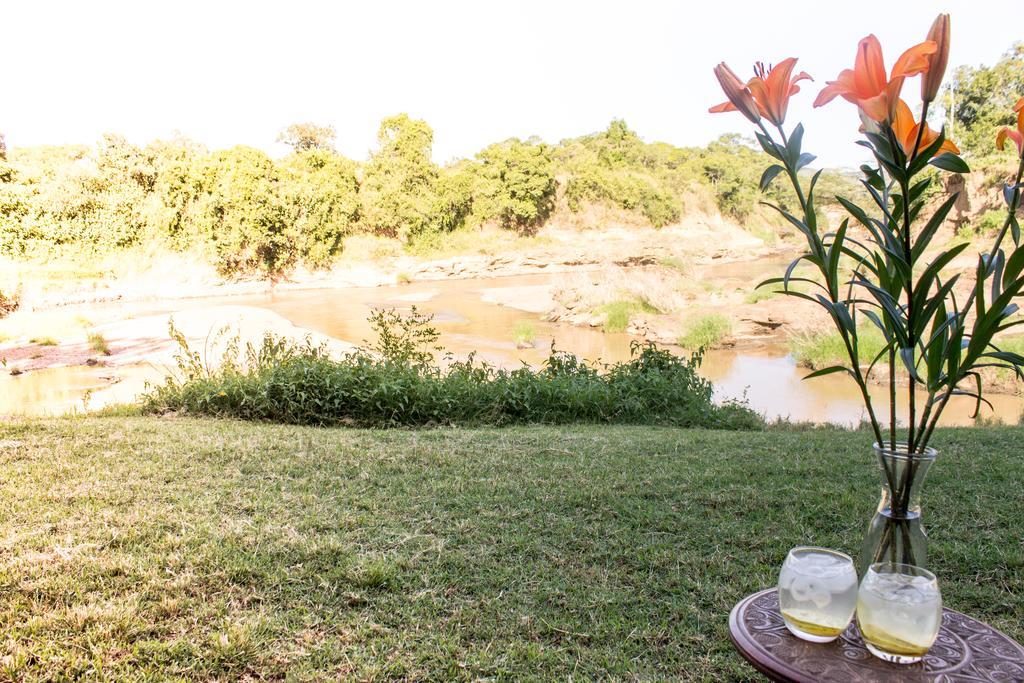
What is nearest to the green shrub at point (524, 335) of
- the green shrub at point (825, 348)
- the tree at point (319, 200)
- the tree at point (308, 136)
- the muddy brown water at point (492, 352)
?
the muddy brown water at point (492, 352)

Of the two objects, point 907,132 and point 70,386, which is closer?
point 907,132

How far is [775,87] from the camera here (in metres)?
0.88

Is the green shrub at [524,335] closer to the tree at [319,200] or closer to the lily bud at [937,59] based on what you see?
the tree at [319,200]

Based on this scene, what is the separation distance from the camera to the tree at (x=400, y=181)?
1256cm

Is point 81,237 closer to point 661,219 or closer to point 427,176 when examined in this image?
point 427,176

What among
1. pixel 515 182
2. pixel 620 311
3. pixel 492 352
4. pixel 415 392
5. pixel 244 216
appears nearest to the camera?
pixel 415 392

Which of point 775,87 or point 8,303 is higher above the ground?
point 775,87

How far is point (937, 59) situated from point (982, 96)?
15.6 metres

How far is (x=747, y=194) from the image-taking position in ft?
55.2

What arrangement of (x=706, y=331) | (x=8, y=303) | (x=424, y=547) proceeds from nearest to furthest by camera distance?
(x=424, y=547), (x=8, y=303), (x=706, y=331)

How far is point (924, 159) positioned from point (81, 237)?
10881mm

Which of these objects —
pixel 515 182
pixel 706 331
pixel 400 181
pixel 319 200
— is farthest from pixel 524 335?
pixel 515 182

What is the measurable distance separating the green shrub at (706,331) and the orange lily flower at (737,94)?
26.9 ft

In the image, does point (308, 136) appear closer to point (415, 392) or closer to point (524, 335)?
point (524, 335)
